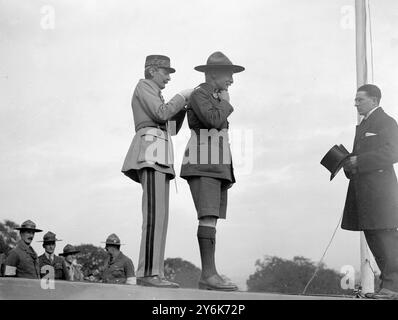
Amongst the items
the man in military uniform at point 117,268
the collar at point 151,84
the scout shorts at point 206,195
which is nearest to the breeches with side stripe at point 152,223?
the scout shorts at point 206,195

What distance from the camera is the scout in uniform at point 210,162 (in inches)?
244

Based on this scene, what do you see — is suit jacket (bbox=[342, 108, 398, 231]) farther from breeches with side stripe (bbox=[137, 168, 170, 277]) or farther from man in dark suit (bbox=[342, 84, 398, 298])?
breeches with side stripe (bbox=[137, 168, 170, 277])

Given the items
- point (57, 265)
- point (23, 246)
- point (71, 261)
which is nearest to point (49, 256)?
point (57, 265)

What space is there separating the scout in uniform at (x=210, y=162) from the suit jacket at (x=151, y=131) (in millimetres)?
169

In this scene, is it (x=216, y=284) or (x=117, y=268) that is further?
(x=117, y=268)

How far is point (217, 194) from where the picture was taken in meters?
6.29

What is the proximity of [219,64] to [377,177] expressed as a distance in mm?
1629

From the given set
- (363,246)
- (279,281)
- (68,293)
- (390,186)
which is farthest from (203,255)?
(279,281)

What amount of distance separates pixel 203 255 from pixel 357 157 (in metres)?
1.52

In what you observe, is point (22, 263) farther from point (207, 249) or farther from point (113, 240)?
point (207, 249)

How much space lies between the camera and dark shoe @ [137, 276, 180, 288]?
19.1 feet

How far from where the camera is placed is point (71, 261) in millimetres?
11078

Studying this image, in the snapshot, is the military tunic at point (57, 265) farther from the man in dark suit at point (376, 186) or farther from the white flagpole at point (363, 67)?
the man in dark suit at point (376, 186)

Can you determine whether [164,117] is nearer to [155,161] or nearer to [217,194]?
[155,161]
